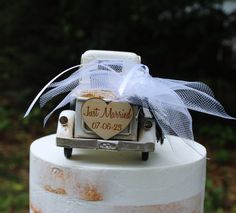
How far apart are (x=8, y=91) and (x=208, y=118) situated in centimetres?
249

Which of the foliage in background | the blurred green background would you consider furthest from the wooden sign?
the foliage in background

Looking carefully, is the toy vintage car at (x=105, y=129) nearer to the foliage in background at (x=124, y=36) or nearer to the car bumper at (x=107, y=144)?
the car bumper at (x=107, y=144)

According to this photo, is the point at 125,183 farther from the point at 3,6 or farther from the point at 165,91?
the point at 3,6

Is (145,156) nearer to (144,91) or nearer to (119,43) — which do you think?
(144,91)

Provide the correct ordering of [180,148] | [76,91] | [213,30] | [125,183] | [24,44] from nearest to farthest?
[125,183], [76,91], [180,148], [213,30], [24,44]

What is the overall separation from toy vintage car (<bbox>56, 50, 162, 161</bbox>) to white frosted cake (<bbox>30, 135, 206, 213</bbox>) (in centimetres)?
6

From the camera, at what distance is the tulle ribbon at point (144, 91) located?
1787 millimetres

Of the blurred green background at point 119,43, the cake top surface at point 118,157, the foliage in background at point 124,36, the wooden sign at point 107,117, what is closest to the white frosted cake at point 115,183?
the cake top surface at point 118,157

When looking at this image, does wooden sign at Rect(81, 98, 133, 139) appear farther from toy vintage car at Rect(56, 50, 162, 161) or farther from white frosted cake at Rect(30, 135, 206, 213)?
white frosted cake at Rect(30, 135, 206, 213)

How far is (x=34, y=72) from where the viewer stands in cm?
644

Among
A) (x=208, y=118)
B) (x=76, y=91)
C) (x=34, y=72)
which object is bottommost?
(x=208, y=118)

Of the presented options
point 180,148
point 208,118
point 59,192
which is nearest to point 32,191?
point 59,192

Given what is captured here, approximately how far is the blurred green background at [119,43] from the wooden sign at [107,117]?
402cm

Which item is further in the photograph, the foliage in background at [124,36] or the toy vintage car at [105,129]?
the foliage in background at [124,36]
